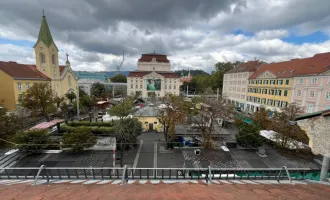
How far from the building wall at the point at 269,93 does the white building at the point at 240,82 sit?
2120mm

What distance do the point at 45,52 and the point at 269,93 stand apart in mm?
49992

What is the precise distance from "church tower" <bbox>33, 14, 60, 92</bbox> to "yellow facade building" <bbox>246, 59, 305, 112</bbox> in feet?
157

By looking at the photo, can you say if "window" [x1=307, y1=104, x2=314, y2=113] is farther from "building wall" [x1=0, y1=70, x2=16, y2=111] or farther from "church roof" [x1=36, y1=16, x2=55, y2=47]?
"church roof" [x1=36, y1=16, x2=55, y2=47]

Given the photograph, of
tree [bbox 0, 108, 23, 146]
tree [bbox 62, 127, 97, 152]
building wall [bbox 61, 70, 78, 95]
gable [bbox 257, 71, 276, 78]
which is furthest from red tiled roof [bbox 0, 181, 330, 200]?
building wall [bbox 61, 70, 78, 95]

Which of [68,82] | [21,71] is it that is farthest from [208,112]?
[68,82]

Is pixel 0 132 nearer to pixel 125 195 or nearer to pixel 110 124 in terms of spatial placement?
pixel 110 124

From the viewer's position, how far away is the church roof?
3338 centimetres

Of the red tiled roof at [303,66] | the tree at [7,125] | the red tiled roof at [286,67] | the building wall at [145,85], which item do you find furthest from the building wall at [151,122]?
the building wall at [145,85]

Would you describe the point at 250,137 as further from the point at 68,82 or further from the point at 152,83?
the point at 152,83

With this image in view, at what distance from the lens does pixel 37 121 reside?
25688mm

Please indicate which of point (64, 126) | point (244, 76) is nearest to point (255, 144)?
point (64, 126)

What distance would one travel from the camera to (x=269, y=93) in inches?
1261

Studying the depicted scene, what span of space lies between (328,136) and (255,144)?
43.1 feet

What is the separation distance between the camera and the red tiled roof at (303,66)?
76.6 ft
